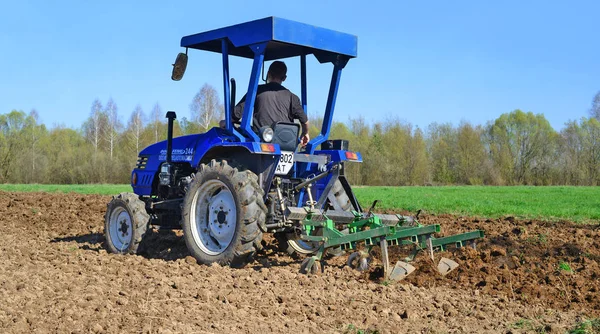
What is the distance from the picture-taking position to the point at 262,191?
6551 millimetres

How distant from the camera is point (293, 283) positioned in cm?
578

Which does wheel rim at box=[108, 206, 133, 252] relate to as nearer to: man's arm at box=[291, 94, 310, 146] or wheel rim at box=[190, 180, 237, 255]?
wheel rim at box=[190, 180, 237, 255]

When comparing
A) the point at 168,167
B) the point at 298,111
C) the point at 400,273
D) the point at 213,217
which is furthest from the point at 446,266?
the point at 168,167

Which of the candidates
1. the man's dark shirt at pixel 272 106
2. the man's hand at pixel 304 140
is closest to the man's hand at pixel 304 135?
the man's hand at pixel 304 140

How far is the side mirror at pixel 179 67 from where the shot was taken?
7.47 meters

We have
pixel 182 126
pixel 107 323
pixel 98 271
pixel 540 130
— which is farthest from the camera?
pixel 540 130

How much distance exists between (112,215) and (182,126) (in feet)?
146

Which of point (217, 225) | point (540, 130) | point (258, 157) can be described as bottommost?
point (217, 225)

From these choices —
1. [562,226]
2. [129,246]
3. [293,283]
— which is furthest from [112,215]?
[562,226]

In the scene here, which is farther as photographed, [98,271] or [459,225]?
[459,225]

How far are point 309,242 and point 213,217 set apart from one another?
55.0 inches

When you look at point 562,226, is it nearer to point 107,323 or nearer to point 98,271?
point 98,271

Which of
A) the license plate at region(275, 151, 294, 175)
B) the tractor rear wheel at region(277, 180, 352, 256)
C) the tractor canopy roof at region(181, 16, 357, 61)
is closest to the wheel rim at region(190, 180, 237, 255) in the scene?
the license plate at region(275, 151, 294, 175)

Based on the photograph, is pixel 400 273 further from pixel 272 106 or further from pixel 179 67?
pixel 179 67
